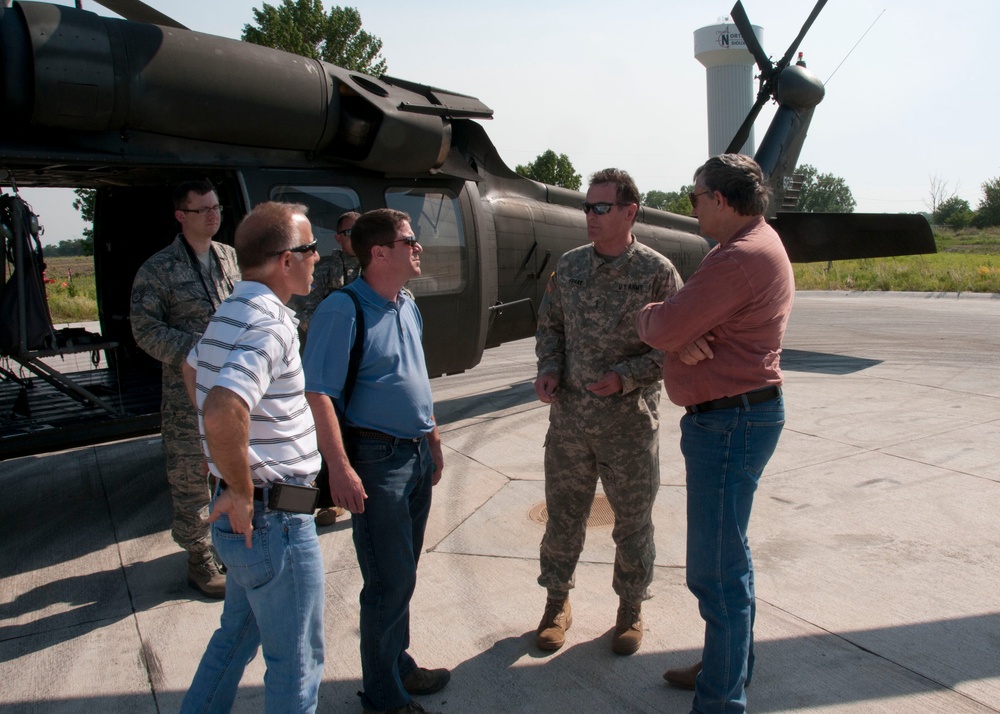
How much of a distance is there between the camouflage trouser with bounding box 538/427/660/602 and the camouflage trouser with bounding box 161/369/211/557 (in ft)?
5.83

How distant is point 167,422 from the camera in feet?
13.1

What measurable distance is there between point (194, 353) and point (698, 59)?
80780 millimetres

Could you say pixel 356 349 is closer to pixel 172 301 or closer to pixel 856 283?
pixel 172 301

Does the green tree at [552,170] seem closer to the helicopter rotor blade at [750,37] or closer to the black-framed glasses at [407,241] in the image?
the helicopter rotor blade at [750,37]

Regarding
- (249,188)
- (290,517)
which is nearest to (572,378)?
(290,517)

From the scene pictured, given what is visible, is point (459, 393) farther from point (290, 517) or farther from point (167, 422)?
point (290, 517)

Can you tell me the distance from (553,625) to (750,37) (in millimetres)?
9527

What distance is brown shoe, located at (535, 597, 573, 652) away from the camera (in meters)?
3.27

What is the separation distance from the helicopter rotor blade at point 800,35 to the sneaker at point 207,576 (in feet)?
32.1

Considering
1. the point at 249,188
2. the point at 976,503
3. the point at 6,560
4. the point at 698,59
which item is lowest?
the point at 6,560

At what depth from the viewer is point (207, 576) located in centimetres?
395

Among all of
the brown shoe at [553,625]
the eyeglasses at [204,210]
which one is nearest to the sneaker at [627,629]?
the brown shoe at [553,625]

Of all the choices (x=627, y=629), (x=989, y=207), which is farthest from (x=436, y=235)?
(x=989, y=207)

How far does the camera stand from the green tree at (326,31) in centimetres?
2777
